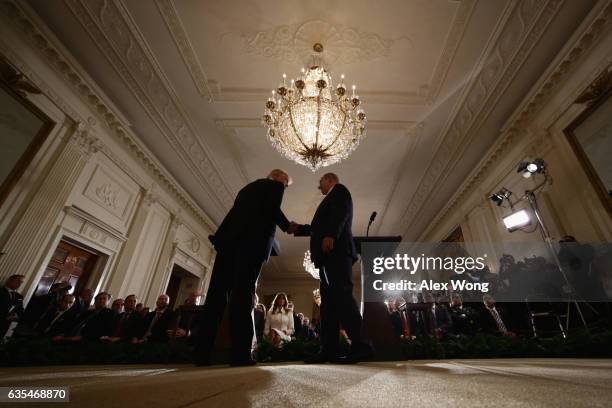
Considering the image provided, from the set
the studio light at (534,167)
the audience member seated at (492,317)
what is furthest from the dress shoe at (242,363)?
the studio light at (534,167)

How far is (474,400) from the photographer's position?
22.0 inches

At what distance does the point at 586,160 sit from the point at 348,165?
382 centimetres

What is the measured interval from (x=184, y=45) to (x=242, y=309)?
3.98 m

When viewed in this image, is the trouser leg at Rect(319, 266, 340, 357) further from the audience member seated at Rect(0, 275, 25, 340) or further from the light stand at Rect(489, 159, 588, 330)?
the audience member seated at Rect(0, 275, 25, 340)

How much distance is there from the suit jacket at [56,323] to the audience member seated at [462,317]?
17.1ft

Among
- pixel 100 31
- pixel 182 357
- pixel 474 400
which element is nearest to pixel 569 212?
pixel 474 400

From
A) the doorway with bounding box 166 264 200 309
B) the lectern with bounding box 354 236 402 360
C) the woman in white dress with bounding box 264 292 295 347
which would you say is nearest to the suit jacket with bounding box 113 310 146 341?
the woman in white dress with bounding box 264 292 295 347

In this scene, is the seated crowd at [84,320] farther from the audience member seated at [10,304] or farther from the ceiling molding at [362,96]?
the ceiling molding at [362,96]

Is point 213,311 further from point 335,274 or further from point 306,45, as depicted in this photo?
point 306,45

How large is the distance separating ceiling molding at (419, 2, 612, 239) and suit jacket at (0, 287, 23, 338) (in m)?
Result: 7.71

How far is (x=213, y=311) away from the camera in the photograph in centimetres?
165

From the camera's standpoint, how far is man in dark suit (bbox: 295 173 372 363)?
1.70 m

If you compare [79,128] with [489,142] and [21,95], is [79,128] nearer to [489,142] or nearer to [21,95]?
[21,95]

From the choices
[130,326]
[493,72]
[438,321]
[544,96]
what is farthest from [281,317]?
[544,96]
